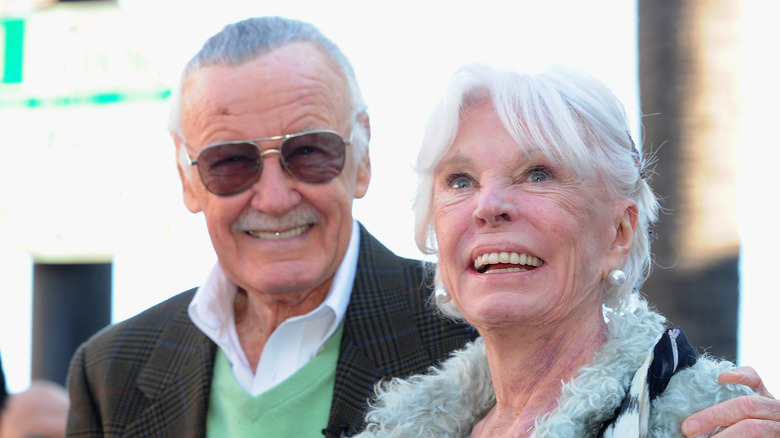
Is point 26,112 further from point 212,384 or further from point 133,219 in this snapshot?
point 212,384

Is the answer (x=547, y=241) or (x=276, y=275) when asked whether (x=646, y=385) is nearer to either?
(x=547, y=241)

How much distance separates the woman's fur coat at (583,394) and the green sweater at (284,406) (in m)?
0.45

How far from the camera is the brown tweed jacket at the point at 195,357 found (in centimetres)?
307

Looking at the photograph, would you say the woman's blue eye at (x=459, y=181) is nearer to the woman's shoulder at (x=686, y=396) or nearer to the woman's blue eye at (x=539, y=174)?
the woman's blue eye at (x=539, y=174)

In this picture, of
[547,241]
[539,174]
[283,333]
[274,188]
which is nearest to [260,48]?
[274,188]

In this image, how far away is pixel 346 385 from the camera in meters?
3.02

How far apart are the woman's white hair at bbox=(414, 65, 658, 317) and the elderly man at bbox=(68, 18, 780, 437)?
2.86ft

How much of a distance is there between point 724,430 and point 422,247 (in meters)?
1.00

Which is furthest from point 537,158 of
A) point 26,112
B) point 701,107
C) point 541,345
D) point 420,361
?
point 26,112

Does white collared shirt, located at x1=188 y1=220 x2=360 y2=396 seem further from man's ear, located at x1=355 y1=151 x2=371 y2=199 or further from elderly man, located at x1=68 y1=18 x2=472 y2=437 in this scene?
man's ear, located at x1=355 y1=151 x2=371 y2=199

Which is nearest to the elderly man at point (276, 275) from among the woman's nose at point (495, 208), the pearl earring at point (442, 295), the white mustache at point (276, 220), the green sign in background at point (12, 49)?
the white mustache at point (276, 220)

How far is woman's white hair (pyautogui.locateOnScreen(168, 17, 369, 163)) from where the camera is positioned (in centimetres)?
329

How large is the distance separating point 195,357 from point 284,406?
1.58 feet

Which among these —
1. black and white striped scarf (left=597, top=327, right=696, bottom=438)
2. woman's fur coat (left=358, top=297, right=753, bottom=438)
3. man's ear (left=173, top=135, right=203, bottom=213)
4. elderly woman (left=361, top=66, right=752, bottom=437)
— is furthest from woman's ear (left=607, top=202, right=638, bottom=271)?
man's ear (left=173, top=135, right=203, bottom=213)
